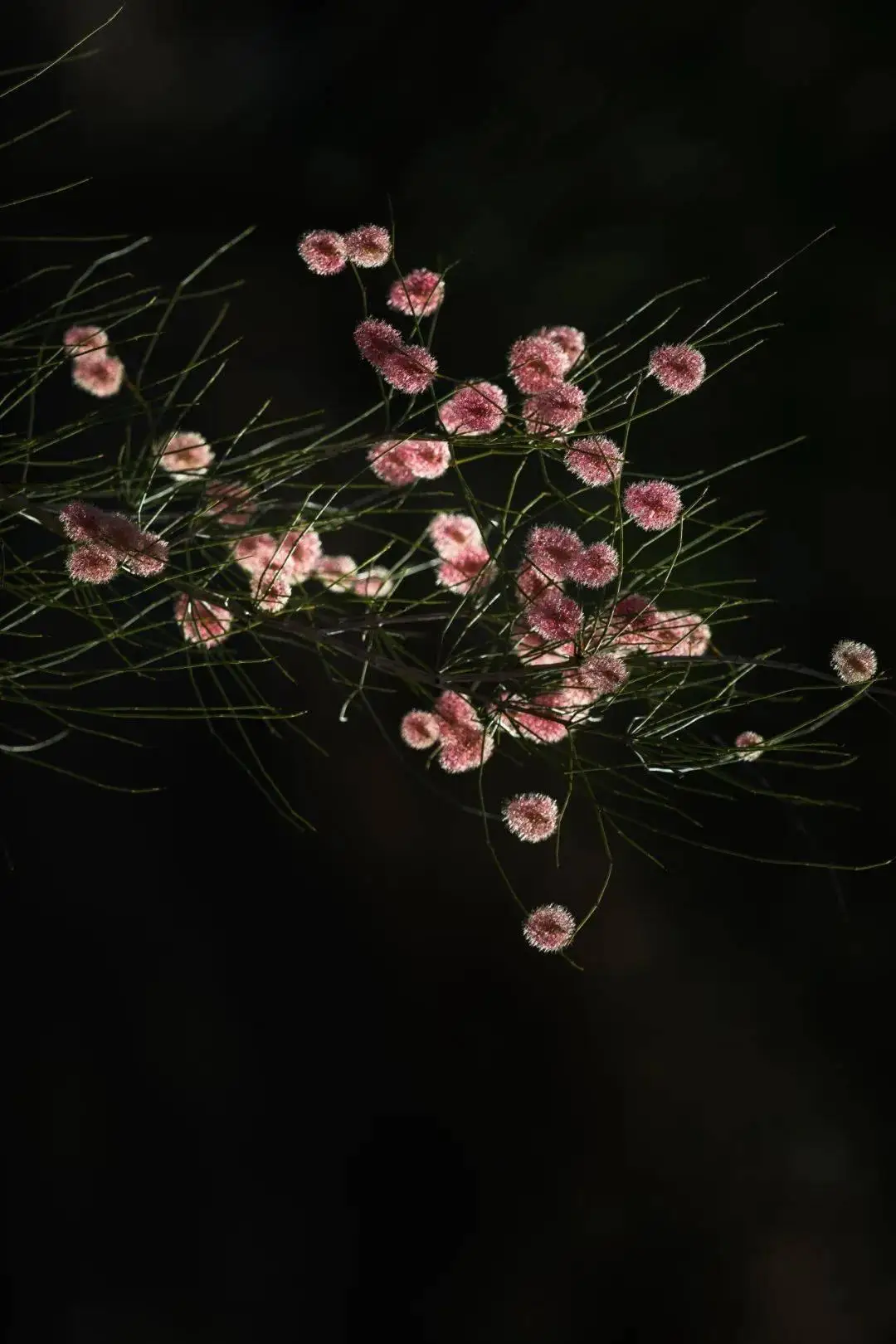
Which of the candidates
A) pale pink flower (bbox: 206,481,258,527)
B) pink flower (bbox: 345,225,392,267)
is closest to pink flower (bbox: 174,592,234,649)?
pale pink flower (bbox: 206,481,258,527)

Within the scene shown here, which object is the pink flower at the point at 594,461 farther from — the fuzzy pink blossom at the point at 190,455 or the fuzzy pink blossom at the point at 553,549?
the fuzzy pink blossom at the point at 190,455

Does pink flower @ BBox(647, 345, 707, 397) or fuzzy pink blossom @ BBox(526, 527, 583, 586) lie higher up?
pink flower @ BBox(647, 345, 707, 397)

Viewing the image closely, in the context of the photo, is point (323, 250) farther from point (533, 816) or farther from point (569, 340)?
point (533, 816)

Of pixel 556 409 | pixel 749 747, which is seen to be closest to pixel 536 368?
pixel 556 409

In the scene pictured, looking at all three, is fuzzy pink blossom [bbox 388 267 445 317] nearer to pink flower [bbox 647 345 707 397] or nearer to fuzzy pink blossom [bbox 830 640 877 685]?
pink flower [bbox 647 345 707 397]

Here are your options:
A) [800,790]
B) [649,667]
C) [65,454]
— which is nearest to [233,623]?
[649,667]

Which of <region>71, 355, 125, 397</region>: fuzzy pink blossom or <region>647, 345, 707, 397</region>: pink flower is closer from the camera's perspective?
<region>647, 345, 707, 397</region>: pink flower

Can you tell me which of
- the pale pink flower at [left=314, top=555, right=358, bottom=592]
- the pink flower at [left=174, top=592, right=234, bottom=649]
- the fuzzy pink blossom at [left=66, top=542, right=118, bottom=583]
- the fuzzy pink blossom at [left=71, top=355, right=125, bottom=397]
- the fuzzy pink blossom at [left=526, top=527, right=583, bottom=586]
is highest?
the fuzzy pink blossom at [left=71, top=355, right=125, bottom=397]
